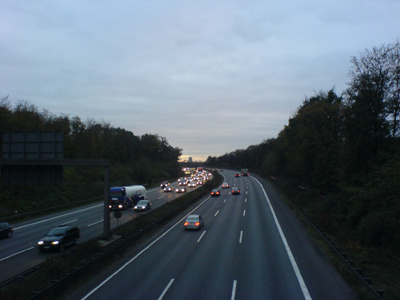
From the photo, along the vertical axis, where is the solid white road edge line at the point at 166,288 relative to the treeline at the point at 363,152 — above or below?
below

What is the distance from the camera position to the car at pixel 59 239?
68.8 ft

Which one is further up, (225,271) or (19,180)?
(19,180)

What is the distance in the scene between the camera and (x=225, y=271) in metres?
16.4

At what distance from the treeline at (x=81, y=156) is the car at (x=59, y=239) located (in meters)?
15.8

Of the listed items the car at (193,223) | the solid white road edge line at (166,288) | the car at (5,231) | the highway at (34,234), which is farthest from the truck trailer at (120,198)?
the solid white road edge line at (166,288)

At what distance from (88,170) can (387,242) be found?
57482 mm

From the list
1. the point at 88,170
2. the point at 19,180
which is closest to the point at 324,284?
the point at 19,180

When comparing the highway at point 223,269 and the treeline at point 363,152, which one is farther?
the treeline at point 363,152

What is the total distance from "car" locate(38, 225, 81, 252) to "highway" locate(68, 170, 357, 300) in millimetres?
4629

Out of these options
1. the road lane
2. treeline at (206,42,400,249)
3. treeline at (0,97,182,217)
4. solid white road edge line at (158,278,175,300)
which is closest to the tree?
treeline at (206,42,400,249)

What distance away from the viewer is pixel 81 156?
7325cm

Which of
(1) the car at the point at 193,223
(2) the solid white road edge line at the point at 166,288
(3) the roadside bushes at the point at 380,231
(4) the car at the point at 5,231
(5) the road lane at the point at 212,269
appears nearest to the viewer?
(2) the solid white road edge line at the point at 166,288

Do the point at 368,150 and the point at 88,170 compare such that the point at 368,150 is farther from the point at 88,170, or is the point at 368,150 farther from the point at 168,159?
the point at 168,159

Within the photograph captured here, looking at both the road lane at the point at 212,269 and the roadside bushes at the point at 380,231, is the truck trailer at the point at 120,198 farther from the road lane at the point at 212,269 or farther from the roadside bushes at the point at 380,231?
the roadside bushes at the point at 380,231
